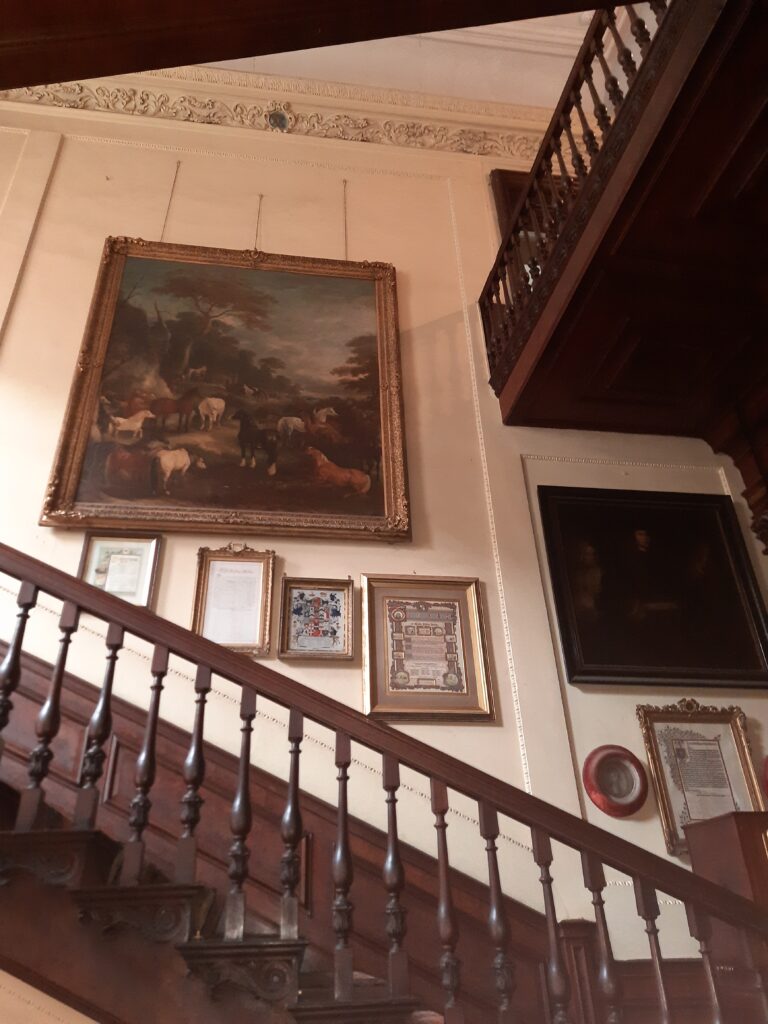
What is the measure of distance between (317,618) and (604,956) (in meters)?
2.30

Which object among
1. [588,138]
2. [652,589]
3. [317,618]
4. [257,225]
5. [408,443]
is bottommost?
[317,618]

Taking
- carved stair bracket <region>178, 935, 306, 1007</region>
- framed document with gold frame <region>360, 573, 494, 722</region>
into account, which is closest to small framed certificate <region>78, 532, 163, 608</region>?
framed document with gold frame <region>360, 573, 494, 722</region>

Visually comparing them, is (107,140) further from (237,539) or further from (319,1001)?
(319,1001)

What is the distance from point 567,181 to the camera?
177 inches

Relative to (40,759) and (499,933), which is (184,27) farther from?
(499,933)

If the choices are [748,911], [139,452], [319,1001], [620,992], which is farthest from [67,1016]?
[139,452]

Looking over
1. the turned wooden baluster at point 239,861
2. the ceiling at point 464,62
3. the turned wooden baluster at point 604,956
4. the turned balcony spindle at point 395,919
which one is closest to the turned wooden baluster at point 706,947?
the turned wooden baluster at point 604,956

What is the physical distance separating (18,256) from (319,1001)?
16.8 feet

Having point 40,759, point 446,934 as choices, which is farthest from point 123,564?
point 446,934

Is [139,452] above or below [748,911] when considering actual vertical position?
above

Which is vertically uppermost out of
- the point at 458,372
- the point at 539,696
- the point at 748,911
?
the point at 458,372

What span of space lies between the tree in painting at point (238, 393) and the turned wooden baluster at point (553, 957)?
8.21 ft

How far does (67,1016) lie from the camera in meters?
2.98

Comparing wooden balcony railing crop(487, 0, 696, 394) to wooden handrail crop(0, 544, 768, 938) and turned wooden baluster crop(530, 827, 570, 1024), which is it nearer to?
wooden handrail crop(0, 544, 768, 938)
